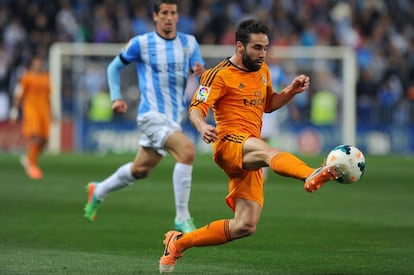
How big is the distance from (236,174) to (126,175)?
3.45 meters

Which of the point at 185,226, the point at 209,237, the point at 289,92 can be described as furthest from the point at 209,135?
the point at 185,226

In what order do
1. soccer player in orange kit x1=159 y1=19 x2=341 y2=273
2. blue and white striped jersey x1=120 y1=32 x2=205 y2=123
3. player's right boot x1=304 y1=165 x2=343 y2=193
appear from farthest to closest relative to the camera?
blue and white striped jersey x1=120 y1=32 x2=205 y2=123 < soccer player in orange kit x1=159 y1=19 x2=341 y2=273 < player's right boot x1=304 y1=165 x2=343 y2=193

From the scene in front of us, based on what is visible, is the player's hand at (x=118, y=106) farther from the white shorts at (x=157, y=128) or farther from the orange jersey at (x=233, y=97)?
the orange jersey at (x=233, y=97)

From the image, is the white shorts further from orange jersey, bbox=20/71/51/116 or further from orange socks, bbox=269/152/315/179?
orange jersey, bbox=20/71/51/116

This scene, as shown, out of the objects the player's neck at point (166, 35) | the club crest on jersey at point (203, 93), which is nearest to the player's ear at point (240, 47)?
the club crest on jersey at point (203, 93)

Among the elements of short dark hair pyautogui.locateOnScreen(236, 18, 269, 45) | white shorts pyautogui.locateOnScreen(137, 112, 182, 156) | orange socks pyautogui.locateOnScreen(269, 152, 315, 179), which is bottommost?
orange socks pyautogui.locateOnScreen(269, 152, 315, 179)

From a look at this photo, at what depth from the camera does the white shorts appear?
1041 centimetres

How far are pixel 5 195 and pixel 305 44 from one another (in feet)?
52.6

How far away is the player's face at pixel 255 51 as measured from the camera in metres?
7.60

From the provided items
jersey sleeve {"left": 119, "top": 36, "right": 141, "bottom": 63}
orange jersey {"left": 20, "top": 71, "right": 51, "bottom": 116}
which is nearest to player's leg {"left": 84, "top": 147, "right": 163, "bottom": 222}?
jersey sleeve {"left": 119, "top": 36, "right": 141, "bottom": 63}

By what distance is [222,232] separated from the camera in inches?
300

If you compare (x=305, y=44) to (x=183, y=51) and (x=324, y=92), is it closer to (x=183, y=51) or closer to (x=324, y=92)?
(x=324, y=92)

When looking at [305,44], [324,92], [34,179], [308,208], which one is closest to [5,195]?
[34,179]

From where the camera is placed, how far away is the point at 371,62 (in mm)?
28703
